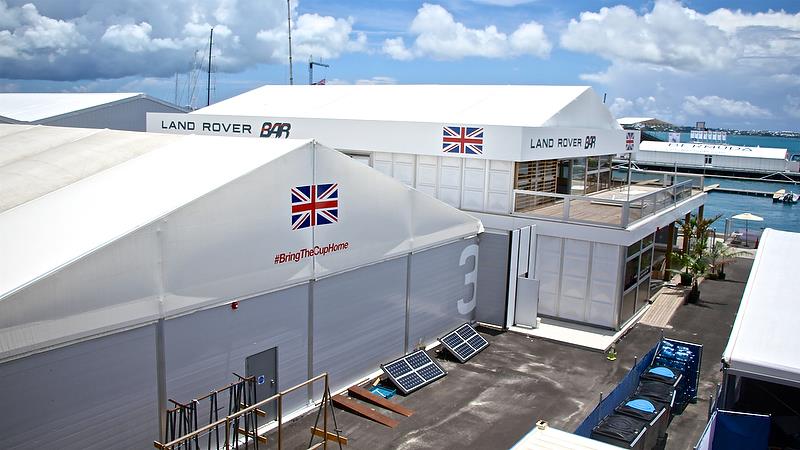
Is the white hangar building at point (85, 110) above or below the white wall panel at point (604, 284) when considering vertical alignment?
above

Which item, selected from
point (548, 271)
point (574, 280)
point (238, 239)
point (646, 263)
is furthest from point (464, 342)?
point (646, 263)

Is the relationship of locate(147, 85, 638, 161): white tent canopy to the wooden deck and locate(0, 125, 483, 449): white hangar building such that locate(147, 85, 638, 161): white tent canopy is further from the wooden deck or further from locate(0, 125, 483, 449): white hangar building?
locate(0, 125, 483, 449): white hangar building

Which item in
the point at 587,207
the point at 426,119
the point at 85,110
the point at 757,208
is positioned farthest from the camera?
the point at 757,208

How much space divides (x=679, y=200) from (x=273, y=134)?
16300 millimetres

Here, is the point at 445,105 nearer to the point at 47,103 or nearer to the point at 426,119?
the point at 426,119

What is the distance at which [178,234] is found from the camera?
36.2 ft

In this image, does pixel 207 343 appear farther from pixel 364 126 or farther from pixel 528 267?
pixel 364 126

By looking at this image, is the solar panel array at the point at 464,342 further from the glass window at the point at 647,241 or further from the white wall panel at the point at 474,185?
the glass window at the point at 647,241

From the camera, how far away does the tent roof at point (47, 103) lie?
41000 mm

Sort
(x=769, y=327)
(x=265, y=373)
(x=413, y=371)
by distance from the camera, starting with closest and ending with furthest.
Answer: (x=769, y=327), (x=265, y=373), (x=413, y=371)

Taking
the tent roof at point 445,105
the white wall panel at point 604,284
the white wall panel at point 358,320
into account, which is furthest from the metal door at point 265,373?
the tent roof at point 445,105

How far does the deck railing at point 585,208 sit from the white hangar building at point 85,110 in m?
31.0

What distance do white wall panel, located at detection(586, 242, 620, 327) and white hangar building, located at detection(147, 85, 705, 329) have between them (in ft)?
0.10

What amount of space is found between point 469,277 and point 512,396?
5094 millimetres
